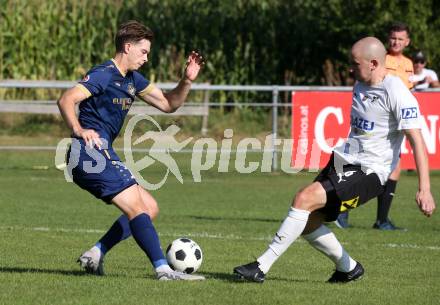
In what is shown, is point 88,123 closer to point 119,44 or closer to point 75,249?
point 119,44

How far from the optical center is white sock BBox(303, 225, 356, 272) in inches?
316

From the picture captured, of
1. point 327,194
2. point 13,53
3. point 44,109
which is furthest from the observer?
point 13,53

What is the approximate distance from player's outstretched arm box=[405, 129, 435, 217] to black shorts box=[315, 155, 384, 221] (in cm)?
40

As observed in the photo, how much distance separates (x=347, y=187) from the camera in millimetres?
7734

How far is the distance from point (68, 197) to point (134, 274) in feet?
22.9

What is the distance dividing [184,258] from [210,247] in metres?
2.09

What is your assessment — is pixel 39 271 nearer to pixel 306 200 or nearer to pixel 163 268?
pixel 163 268

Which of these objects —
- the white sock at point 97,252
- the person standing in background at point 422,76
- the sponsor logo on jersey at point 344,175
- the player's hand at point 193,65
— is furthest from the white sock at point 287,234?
the person standing in background at point 422,76

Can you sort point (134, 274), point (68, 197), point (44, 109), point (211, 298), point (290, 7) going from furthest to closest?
point (290, 7), point (44, 109), point (68, 197), point (134, 274), point (211, 298)

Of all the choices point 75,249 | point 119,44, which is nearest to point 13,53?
point 75,249

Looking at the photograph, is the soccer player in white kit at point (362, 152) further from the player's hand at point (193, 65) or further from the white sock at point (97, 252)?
the player's hand at point (193, 65)

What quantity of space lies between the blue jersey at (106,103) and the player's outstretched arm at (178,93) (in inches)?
16.0

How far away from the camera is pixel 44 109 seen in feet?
69.2

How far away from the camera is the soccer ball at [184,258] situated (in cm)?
829
